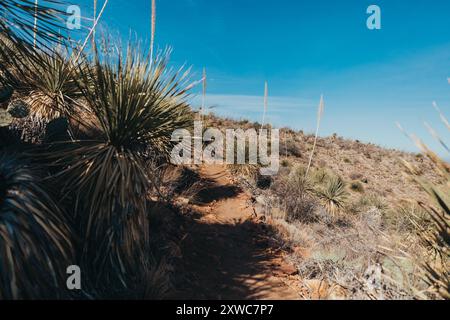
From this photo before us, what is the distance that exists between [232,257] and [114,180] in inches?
103

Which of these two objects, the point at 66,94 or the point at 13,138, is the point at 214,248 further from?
→ the point at 66,94

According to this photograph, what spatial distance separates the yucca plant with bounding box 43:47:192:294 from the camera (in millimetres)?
3521

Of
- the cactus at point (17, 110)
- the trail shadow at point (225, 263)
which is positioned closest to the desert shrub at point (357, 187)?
the trail shadow at point (225, 263)

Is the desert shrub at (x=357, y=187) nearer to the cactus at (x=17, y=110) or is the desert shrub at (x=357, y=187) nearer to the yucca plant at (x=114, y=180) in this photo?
the yucca plant at (x=114, y=180)

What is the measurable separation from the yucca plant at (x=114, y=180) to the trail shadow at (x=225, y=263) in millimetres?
855

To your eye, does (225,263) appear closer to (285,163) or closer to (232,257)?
(232,257)

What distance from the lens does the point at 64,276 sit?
9.72 feet

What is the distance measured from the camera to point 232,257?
5.33 metres

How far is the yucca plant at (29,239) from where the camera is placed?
102 inches

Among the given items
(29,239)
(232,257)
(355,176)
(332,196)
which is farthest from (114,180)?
(355,176)

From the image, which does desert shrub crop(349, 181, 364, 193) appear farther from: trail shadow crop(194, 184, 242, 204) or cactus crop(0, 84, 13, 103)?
cactus crop(0, 84, 13, 103)

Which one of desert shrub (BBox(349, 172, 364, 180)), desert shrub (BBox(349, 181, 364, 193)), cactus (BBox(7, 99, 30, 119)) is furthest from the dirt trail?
desert shrub (BBox(349, 172, 364, 180))
